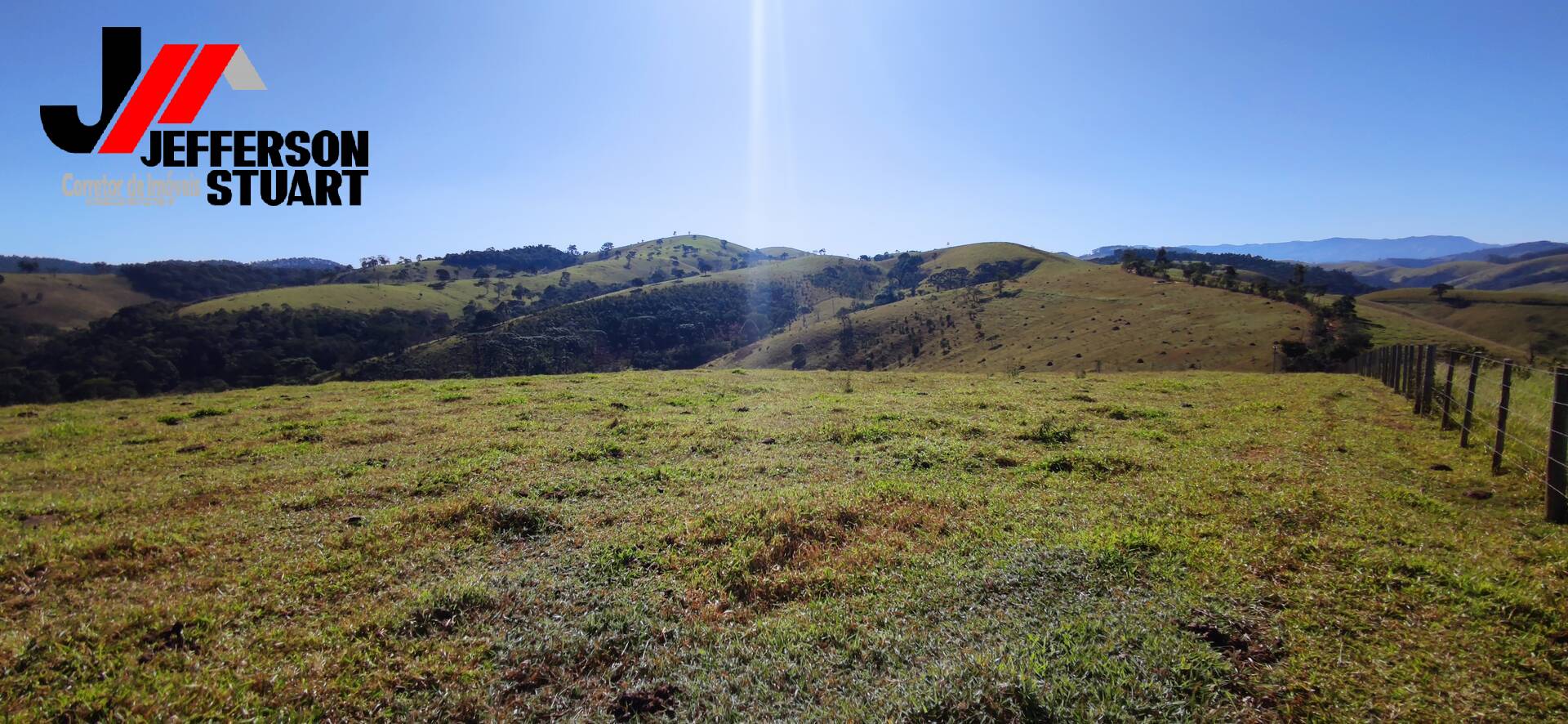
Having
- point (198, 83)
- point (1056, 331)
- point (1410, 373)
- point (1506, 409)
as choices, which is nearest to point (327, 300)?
point (198, 83)

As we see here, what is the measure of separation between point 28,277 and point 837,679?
30239 cm

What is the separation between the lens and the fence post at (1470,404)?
12242 millimetres

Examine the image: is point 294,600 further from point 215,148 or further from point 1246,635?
point 215,148

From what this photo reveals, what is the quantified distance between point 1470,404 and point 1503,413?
237 cm

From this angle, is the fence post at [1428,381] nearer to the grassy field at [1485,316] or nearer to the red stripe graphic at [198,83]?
the red stripe graphic at [198,83]

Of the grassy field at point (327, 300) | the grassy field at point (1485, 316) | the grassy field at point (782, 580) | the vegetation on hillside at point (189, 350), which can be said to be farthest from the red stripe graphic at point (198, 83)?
the grassy field at point (327, 300)

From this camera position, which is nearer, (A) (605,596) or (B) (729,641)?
(B) (729,641)

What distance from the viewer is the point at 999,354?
11500 cm

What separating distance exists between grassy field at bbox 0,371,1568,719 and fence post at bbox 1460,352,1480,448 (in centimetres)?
61

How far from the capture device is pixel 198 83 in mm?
25078

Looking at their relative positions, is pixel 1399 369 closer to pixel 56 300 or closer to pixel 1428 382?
pixel 1428 382

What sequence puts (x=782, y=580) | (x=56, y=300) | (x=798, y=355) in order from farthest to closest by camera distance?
(x=56, y=300), (x=798, y=355), (x=782, y=580)

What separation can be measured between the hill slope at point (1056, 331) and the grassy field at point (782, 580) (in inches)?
3419

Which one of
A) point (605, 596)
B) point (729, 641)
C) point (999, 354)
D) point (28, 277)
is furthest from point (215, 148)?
point (28, 277)
